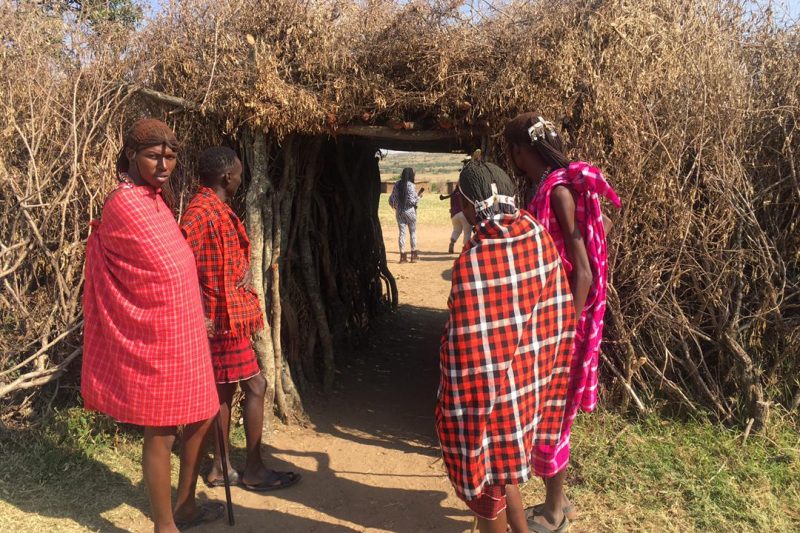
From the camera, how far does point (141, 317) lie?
2.60 meters

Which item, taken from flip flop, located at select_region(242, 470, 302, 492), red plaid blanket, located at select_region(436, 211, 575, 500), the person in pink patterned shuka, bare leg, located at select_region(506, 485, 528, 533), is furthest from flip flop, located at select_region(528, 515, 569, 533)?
flip flop, located at select_region(242, 470, 302, 492)

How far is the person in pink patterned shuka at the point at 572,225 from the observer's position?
264 cm

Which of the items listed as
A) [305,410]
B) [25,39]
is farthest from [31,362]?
[25,39]

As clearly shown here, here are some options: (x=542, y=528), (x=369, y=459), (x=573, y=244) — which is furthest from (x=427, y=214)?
(x=573, y=244)

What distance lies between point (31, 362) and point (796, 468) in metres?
5.01

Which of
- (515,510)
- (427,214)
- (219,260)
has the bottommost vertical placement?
(427,214)

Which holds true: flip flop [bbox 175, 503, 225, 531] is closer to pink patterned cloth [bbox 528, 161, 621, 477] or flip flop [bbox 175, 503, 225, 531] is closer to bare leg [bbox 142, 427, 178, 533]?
bare leg [bbox 142, 427, 178, 533]

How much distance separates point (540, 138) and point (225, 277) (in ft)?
5.77

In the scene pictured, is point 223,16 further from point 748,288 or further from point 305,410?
point 748,288

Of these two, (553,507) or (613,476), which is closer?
(553,507)

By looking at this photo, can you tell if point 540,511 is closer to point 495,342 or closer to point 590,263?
point 590,263

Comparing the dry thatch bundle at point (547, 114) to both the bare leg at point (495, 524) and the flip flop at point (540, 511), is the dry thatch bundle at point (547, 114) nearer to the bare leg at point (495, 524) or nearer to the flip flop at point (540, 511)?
the flip flop at point (540, 511)

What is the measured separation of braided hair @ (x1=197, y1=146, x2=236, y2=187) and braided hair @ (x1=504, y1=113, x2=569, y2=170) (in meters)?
1.51

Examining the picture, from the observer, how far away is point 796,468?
142 inches
